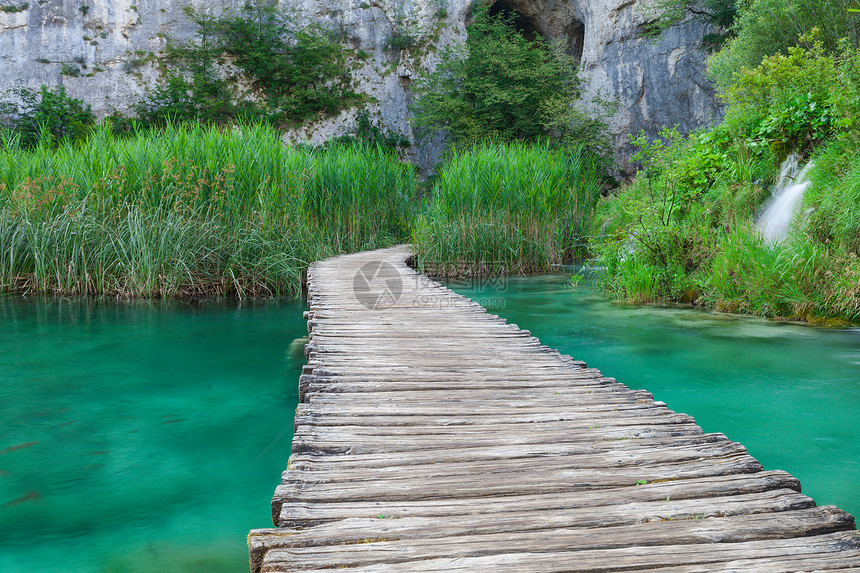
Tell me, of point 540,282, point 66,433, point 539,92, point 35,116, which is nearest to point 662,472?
point 66,433

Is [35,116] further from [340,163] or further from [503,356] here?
[503,356]

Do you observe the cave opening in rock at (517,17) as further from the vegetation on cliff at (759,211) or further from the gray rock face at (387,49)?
the vegetation on cliff at (759,211)

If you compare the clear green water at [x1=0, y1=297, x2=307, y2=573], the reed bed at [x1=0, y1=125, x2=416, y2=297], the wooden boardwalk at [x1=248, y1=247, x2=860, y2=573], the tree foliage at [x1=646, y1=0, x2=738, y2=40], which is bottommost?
the clear green water at [x1=0, y1=297, x2=307, y2=573]

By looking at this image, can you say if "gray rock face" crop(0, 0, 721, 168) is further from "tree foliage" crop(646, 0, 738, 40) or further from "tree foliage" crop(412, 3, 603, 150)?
"tree foliage" crop(412, 3, 603, 150)

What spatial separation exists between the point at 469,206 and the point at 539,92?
37.0 ft

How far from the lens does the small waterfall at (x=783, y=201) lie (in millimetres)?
6556

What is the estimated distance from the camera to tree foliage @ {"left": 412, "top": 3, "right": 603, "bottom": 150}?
18.0 metres

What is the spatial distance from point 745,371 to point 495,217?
197 inches

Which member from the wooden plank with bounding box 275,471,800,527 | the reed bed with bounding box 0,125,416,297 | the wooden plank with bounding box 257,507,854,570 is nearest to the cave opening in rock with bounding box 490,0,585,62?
the reed bed with bounding box 0,125,416,297

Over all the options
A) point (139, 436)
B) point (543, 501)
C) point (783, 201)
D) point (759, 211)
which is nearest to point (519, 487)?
point (543, 501)

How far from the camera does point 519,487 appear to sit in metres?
1.78

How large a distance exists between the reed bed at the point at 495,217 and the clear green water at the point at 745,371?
69.7 inches

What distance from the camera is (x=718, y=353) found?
16.4 feet

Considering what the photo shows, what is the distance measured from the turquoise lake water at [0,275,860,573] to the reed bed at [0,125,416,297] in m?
0.38
